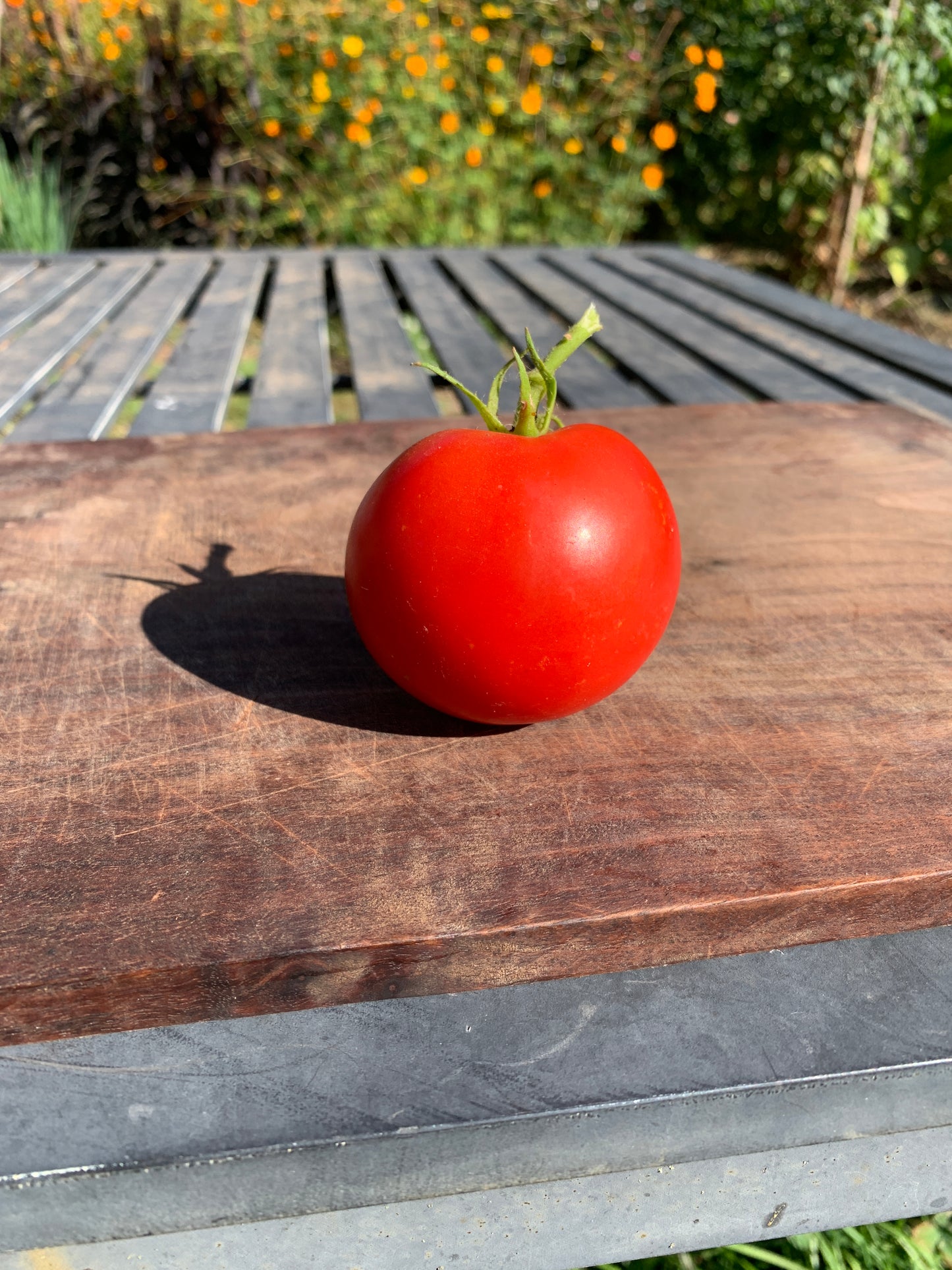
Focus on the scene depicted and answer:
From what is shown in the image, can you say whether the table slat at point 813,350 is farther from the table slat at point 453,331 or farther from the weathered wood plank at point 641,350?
the table slat at point 453,331

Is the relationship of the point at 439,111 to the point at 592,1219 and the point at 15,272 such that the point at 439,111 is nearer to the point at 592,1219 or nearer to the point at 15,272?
the point at 15,272

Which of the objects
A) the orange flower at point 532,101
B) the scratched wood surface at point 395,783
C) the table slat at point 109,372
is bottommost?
the scratched wood surface at point 395,783

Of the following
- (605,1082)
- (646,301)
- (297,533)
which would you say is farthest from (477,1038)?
(646,301)

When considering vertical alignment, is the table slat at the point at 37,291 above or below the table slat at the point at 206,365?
above

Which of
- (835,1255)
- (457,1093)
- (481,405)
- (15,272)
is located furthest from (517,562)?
(15,272)

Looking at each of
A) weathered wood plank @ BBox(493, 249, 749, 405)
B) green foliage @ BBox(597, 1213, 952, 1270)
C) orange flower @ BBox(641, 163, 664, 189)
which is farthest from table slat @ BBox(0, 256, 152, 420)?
orange flower @ BBox(641, 163, 664, 189)

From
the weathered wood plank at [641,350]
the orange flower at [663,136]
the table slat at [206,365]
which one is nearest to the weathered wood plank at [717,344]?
the weathered wood plank at [641,350]

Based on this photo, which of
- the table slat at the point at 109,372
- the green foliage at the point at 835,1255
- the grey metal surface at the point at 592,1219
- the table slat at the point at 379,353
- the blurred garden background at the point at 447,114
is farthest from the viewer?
the blurred garden background at the point at 447,114
